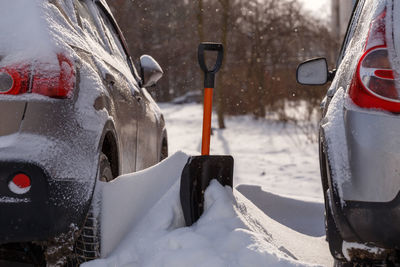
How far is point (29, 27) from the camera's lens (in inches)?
91.7

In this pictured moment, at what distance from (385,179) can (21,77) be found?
1.53 metres

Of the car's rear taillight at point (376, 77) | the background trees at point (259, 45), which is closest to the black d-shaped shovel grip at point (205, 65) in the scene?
the car's rear taillight at point (376, 77)

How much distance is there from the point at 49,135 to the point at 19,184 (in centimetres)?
24

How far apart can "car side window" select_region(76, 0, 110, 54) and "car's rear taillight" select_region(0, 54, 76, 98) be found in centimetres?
81

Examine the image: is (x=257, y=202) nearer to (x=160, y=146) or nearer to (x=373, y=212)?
(x=160, y=146)

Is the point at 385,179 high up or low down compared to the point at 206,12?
down

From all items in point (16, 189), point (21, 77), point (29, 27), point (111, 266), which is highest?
point (29, 27)

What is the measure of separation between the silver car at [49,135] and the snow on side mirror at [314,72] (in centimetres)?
139

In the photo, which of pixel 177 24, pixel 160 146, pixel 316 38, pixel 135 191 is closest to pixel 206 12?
pixel 316 38

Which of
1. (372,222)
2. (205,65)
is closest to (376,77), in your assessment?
(372,222)

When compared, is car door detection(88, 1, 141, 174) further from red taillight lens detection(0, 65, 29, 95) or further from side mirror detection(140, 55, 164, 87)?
red taillight lens detection(0, 65, 29, 95)

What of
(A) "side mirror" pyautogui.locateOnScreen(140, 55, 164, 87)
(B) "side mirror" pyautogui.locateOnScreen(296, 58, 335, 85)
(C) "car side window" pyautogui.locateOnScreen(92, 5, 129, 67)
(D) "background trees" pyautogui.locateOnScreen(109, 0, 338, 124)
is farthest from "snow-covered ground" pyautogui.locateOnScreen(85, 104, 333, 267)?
(D) "background trees" pyautogui.locateOnScreen(109, 0, 338, 124)

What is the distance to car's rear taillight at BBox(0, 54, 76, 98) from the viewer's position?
220 centimetres

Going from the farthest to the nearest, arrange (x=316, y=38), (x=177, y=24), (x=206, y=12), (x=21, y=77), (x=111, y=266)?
(x=177, y=24) → (x=316, y=38) → (x=206, y=12) → (x=111, y=266) → (x=21, y=77)
